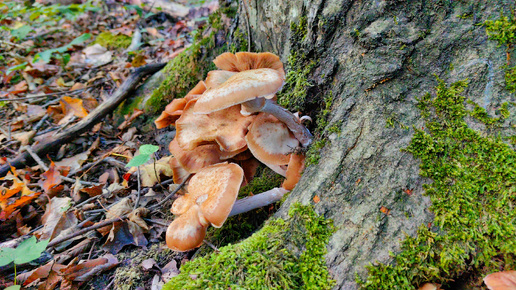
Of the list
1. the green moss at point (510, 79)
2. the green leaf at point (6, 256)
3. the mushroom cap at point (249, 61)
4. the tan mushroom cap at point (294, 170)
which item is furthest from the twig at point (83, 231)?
the green moss at point (510, 79)

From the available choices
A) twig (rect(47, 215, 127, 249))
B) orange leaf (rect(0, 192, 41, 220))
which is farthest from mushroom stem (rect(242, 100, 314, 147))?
orange leaf (rect(0, 192, 41, 220))

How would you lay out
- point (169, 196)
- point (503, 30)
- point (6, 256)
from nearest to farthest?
point (503, 30) → point (6, 256) → point (169, 196)

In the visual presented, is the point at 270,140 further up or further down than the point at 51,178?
further up

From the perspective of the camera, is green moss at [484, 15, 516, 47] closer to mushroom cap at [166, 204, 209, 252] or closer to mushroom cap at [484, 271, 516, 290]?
mushroom cap at [484, 271, 516, 290]

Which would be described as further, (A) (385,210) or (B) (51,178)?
(B) (51,178)

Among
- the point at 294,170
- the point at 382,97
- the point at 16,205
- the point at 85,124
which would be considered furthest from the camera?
the point at 85,124

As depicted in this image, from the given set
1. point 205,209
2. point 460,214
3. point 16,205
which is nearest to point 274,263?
point 205,209

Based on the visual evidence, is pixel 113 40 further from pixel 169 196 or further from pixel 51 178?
pixel 169 196
